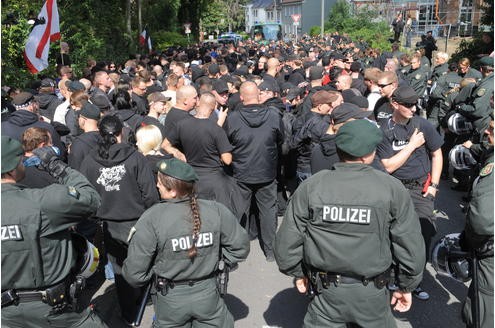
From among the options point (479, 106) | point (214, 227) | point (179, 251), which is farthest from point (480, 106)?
point (179, 251)

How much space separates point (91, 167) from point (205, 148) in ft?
4.49

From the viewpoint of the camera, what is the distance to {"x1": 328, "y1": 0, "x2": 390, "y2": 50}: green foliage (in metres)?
28.0

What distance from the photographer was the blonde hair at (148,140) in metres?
4.85

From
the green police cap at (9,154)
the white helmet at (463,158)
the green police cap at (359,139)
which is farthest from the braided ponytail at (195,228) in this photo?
the white helmet at (463,158)

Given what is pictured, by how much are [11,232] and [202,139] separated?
266 cm

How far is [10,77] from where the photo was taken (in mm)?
11359

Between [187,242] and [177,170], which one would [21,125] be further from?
[187,242]

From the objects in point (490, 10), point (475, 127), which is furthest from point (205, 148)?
point (490, 10)

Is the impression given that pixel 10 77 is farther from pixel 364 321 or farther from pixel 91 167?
pixel 364 321

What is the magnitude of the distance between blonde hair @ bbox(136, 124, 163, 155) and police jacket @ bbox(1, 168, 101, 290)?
1.69m

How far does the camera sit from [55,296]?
123 inches

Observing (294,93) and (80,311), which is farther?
(294,93)

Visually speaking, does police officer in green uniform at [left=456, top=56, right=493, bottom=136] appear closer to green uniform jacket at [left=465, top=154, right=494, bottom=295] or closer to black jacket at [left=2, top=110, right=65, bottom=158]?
green uniform jacket at [left=465, top=154, right=494, bottom=295]

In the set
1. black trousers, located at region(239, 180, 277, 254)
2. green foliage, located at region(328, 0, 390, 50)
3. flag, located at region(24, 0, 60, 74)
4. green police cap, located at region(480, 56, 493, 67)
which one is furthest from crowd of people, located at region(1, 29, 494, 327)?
green foliage, located at region(328, 0, 390, 50)
